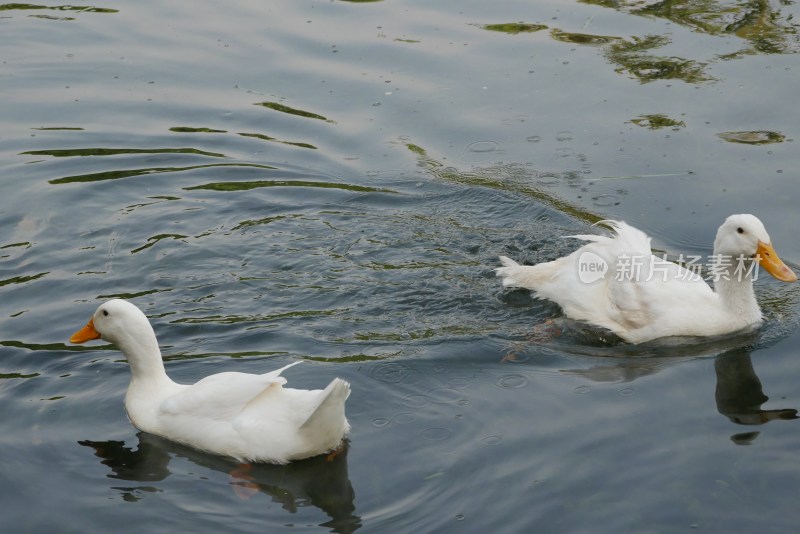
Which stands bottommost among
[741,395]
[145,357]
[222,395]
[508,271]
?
[741,395]

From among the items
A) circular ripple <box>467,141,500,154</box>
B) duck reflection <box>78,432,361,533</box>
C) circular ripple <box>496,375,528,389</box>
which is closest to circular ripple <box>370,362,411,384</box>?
circular ripple <box>496,375,528,389</box>

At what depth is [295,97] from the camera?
12070 millimetres

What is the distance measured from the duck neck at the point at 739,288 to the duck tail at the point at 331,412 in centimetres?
326

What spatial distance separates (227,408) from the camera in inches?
264

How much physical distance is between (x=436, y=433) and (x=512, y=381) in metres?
0.88

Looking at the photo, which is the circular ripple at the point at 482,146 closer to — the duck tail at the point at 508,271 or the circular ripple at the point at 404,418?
the duck tail at the point at 508,271

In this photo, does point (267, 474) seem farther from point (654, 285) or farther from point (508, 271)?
point (654, 285)

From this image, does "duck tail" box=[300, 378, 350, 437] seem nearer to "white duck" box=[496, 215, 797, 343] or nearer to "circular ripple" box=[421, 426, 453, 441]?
"circular ripple" box=[421, 426, 453, 441]

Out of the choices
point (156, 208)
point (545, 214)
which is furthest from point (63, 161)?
point (545, 214)

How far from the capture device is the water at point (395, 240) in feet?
20.5

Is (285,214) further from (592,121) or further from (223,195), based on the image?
(592,121)

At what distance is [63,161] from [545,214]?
A: 195 inches

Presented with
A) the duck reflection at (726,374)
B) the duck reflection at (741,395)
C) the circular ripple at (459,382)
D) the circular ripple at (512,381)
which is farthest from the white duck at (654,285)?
the circular ripple at (459,382)

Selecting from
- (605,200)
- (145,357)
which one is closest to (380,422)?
(145,357)
